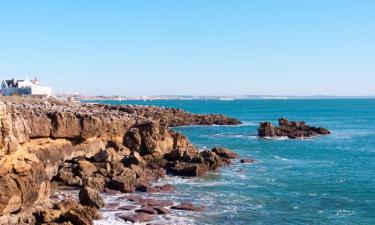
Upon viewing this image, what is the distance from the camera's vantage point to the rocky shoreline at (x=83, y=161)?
2566cm

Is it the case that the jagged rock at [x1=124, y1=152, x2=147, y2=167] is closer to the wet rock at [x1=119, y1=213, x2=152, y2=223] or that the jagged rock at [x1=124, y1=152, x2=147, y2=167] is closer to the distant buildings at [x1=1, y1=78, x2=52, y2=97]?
the wet rock at [x1=119, y1=213, x2=152, y2=223]

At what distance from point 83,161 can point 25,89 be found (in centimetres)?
5016

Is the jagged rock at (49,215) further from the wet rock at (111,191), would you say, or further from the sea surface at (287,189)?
the wet rock at (111,191)

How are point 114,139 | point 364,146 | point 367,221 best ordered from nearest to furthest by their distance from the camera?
point 367,221, point 114,139, point 364,146

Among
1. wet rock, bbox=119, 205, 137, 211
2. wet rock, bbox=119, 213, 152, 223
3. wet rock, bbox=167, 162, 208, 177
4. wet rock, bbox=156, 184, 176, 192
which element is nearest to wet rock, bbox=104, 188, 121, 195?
wet rock, bbox=156, 184, 176, 192

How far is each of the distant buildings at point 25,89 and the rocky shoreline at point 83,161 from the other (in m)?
34.6

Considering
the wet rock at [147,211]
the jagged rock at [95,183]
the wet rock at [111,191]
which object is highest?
the jagged rock at [95,183]

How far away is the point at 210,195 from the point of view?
38.2 meters

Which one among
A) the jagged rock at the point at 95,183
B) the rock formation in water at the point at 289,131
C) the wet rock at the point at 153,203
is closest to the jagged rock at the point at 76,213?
the wet rock at the point at 153,203

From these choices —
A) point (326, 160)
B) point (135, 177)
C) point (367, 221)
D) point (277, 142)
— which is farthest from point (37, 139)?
point (277, 142)

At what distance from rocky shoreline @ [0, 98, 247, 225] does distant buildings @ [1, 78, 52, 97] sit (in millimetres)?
34550

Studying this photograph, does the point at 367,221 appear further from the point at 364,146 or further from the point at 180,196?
the point at 364,146

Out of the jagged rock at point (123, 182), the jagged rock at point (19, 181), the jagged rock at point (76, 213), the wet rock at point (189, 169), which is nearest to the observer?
the jagged rock at point (19, 181)

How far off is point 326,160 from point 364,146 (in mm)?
15065
